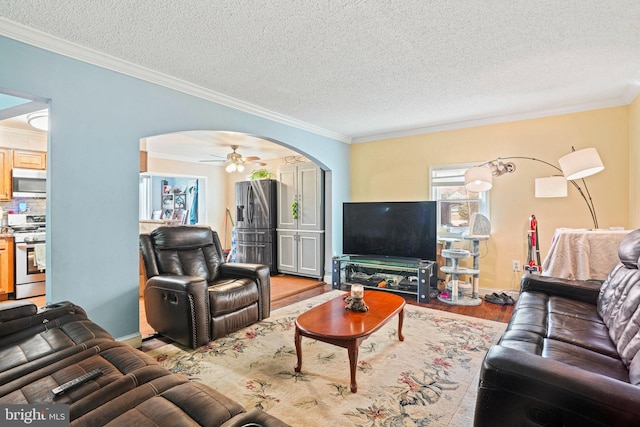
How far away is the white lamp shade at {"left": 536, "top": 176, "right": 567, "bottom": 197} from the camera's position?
3676mm

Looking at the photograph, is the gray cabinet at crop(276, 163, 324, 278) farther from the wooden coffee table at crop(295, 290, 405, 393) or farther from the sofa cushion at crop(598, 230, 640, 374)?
the sofa cushion at crop(598, 230, 640, 374)

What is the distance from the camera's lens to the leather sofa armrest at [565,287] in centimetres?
239

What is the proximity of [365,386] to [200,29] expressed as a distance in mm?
2688

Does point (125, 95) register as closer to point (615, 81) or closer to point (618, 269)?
point (618, 269)

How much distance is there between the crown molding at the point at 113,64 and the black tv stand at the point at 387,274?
93.8 inches

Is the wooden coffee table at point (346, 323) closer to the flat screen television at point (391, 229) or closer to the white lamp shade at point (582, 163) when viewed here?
the flat screen television at point (391, 229)

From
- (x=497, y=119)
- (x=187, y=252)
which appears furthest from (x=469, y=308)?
(x=187, y=252)

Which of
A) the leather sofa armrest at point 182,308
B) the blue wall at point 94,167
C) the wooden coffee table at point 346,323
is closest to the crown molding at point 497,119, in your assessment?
the wooden coffee table at point 346,323

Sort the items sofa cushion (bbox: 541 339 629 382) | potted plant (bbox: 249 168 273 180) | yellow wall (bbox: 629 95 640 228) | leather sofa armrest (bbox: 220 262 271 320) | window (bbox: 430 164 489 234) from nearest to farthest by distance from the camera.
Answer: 1. sofa cushion (bbox: 541 339 629 382)
2. yellow wall (bbox: 629 95 640 228)
3. leather sofa armrest (bbox: 220 262 271 320)
4. window (bbox: 430 164 489 234)
5. potted plant (bbox: 249 168 273 180)

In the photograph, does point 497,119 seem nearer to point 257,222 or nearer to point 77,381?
point 257,222

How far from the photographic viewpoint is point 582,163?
2.78 m

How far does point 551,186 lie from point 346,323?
3.20 meters

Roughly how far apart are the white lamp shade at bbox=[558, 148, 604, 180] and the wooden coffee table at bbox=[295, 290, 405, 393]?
200cm

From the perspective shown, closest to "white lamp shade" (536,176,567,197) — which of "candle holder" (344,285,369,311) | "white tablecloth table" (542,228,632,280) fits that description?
"white tablecloth table" (542,228,632,280)
